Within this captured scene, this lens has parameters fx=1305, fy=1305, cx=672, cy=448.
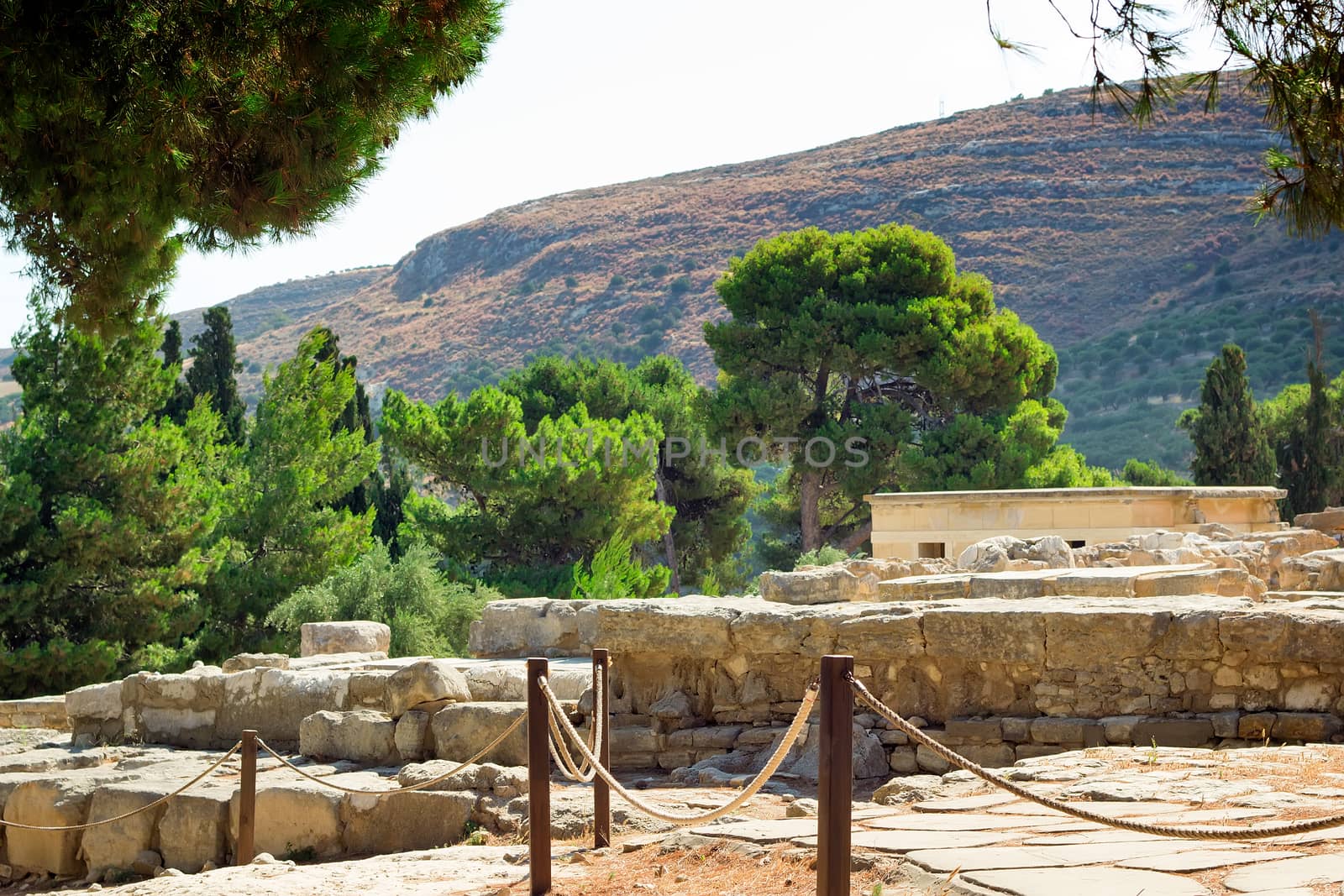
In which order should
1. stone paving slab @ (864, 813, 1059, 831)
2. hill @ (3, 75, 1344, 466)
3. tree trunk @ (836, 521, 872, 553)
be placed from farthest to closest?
hill @ (3, 75, 1344, 466)
tree trunk @ (836, 521, 872, 553)
stone paving slab @ (864, 813, 1059, 831)

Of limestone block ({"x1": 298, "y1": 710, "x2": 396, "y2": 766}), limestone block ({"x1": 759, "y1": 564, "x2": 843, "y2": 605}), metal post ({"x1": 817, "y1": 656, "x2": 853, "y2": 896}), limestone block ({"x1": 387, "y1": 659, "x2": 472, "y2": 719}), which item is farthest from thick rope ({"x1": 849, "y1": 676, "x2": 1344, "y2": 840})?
limestone block ({"x1": 759, "y1": 564, "x2": 843, "y2": 605})

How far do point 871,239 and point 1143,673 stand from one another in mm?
22614

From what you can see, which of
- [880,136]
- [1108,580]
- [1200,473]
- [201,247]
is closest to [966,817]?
[1108,580]

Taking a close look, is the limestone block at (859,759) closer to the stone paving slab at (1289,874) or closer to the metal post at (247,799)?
the metal post at (247,799)

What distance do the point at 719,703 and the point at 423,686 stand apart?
207 centimetres

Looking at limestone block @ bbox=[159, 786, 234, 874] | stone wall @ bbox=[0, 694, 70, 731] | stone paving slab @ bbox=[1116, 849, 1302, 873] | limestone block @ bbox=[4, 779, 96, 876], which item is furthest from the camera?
stone wall @ bbox=[0, 694, 70, 731]

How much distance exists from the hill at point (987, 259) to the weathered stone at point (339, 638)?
43.0 metres

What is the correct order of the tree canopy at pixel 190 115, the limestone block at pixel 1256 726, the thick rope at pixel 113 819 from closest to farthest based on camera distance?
the tree canopy at pixel 190 115
the limestone block at pixel 1256 726
the thick rope at pixel 113 819

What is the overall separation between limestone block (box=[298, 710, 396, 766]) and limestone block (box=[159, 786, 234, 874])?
95cm

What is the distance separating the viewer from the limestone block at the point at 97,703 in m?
11.3

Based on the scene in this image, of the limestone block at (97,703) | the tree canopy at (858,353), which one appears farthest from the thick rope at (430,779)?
the tree canopy at (858,353)

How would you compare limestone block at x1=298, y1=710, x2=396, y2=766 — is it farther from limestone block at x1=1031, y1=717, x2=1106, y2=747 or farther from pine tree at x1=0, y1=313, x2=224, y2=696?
pine tree at x1=0, y1=313, x2=224, y2=696

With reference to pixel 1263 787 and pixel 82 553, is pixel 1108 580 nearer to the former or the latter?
pixel 1263 787

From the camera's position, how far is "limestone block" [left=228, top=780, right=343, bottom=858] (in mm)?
7879
